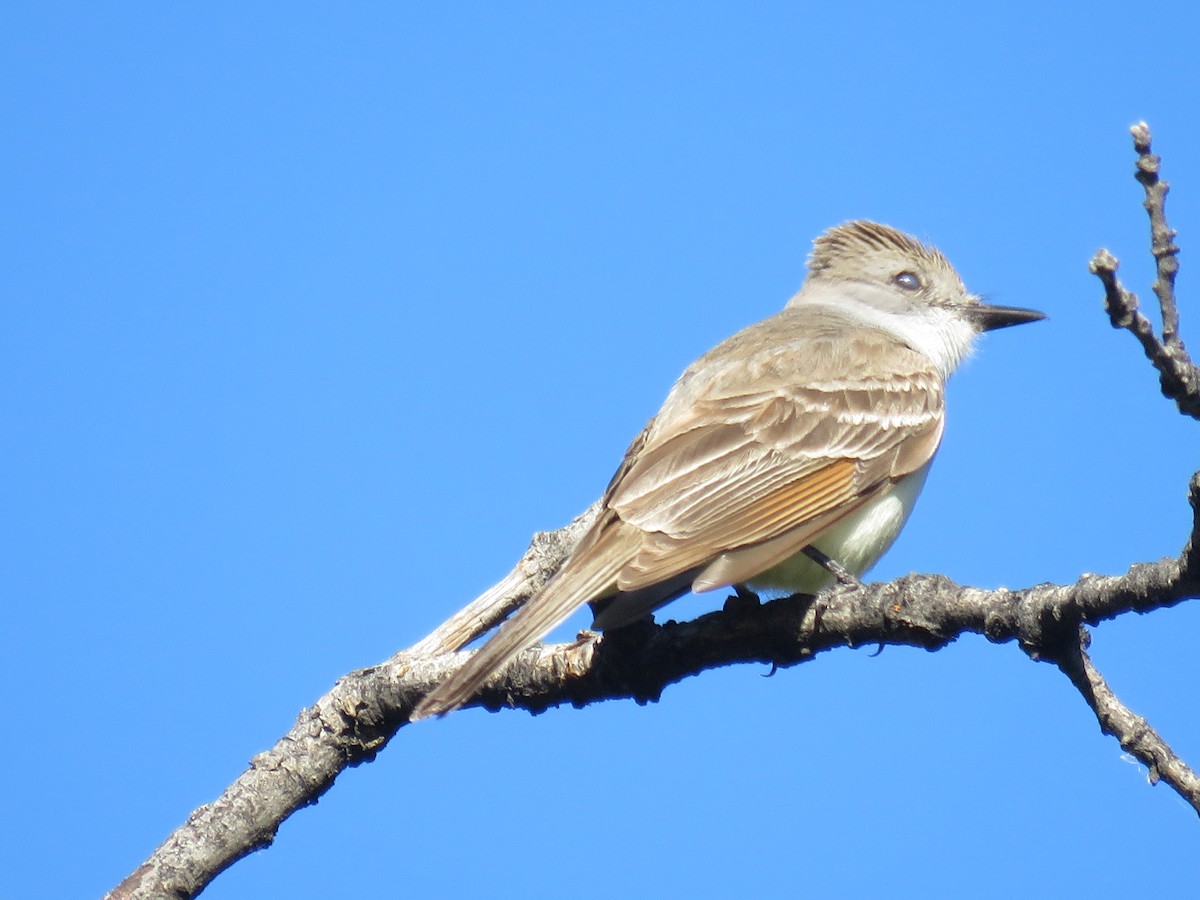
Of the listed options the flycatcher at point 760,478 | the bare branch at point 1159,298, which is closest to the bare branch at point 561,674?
the flycatcher at point 760,478

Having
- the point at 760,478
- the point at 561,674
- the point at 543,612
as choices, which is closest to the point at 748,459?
the point at 760,478

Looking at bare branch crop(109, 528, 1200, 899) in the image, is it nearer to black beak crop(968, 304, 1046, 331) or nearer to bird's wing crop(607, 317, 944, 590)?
bird's wing crop(607, 317, 944, 590)

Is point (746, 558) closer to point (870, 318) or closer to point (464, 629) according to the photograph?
point (464, 629)

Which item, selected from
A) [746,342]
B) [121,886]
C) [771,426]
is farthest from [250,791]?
[746,342]

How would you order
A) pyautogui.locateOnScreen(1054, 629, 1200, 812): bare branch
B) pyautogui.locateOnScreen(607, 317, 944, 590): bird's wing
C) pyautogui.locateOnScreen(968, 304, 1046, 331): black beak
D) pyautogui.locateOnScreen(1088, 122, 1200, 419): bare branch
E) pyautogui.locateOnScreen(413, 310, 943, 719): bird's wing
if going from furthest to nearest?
pyautogui.locateOnScreen(968, 304, 1046, 331): black beak < pyautogui.locateOnScreen(607, 317, 944, 590): bird's wing < pyautogui.locateOnScreen(413, 310, 943, 719): bird's wing < pyautogui.locateOnScreen(1054, 629, 1200, 812): bare branch < pyautogui.locateOnScreen(1088, 122, 1200, 419): bare branch

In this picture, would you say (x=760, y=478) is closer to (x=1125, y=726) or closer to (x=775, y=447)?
(x=775, y=447)

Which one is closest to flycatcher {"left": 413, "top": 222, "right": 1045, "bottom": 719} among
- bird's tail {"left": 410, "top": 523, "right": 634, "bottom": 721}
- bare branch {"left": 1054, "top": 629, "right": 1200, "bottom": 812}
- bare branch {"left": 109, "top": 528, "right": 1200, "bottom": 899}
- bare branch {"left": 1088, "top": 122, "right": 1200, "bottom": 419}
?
bird's tail {"left": 410, "top": 523, "right": 634, "bottom": 721}
